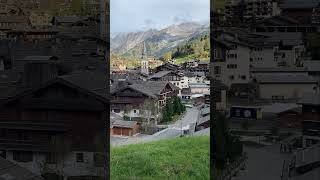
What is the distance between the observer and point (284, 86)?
2998 millimetres

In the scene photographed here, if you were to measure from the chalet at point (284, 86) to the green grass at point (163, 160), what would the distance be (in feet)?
2.16

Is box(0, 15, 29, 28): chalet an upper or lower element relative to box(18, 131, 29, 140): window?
upper

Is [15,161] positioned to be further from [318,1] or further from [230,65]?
[318,1]

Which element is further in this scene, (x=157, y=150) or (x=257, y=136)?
(x=157, y=150)

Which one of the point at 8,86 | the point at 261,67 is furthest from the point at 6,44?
the point at 261,67

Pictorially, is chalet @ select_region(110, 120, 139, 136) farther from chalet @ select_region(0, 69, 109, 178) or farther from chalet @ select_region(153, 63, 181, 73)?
chalet @ select_region(153, 63, 181, 73)

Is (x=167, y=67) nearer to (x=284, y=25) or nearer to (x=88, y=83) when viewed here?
(x=88, y=83)

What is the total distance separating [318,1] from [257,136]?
97 cm

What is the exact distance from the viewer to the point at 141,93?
3402 mm

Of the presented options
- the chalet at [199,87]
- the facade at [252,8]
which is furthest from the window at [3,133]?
the facade at [252,8]

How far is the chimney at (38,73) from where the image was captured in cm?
321

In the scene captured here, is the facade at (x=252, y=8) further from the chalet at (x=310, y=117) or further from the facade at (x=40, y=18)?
the facade at (x=40, y=18)

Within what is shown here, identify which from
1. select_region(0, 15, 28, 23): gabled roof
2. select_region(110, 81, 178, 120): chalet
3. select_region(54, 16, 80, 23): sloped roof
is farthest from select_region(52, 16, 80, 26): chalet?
select_region(110, 81, 178, 120): chalet

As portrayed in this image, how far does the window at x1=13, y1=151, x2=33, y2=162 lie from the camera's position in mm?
3281
